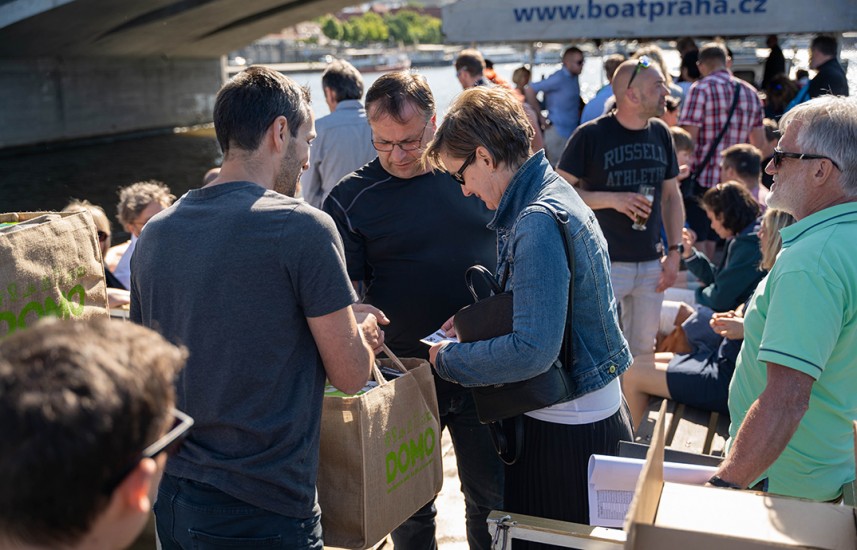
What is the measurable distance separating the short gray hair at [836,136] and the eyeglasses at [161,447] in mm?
1549

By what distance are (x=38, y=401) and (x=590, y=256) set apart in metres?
1.47

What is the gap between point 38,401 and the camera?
97 cm

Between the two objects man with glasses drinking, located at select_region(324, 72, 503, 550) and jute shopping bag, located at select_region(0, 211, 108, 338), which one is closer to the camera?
jute shopping bag, located at select_region(0, 211, 108, 338)

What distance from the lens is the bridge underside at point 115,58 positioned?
2127 cm

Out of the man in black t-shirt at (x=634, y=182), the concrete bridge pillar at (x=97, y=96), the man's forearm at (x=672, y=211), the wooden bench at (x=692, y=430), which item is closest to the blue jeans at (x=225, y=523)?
the wooden bench at (x=692, y=430)

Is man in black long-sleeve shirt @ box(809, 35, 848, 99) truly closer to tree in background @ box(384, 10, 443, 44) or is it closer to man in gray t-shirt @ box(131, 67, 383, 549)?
man in gray t-shirt @ box(131, 67, 383, 549)

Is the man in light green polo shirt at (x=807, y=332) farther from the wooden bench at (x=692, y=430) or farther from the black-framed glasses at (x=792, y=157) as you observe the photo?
the wooden bench at (x=692, y=430)

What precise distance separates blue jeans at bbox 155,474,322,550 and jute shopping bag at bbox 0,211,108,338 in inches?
20.8

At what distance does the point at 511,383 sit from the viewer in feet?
7.29

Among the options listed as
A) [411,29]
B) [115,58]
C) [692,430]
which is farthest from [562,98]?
[411,29]

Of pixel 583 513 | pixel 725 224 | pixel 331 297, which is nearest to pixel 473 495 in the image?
pixel 583 513

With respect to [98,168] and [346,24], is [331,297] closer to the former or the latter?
[98,168]

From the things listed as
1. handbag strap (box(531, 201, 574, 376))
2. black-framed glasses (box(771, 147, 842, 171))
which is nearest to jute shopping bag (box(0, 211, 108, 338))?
handbag strap (box(531, 201, 574, 376))

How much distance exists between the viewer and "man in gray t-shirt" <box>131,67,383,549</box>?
6.09 feet
